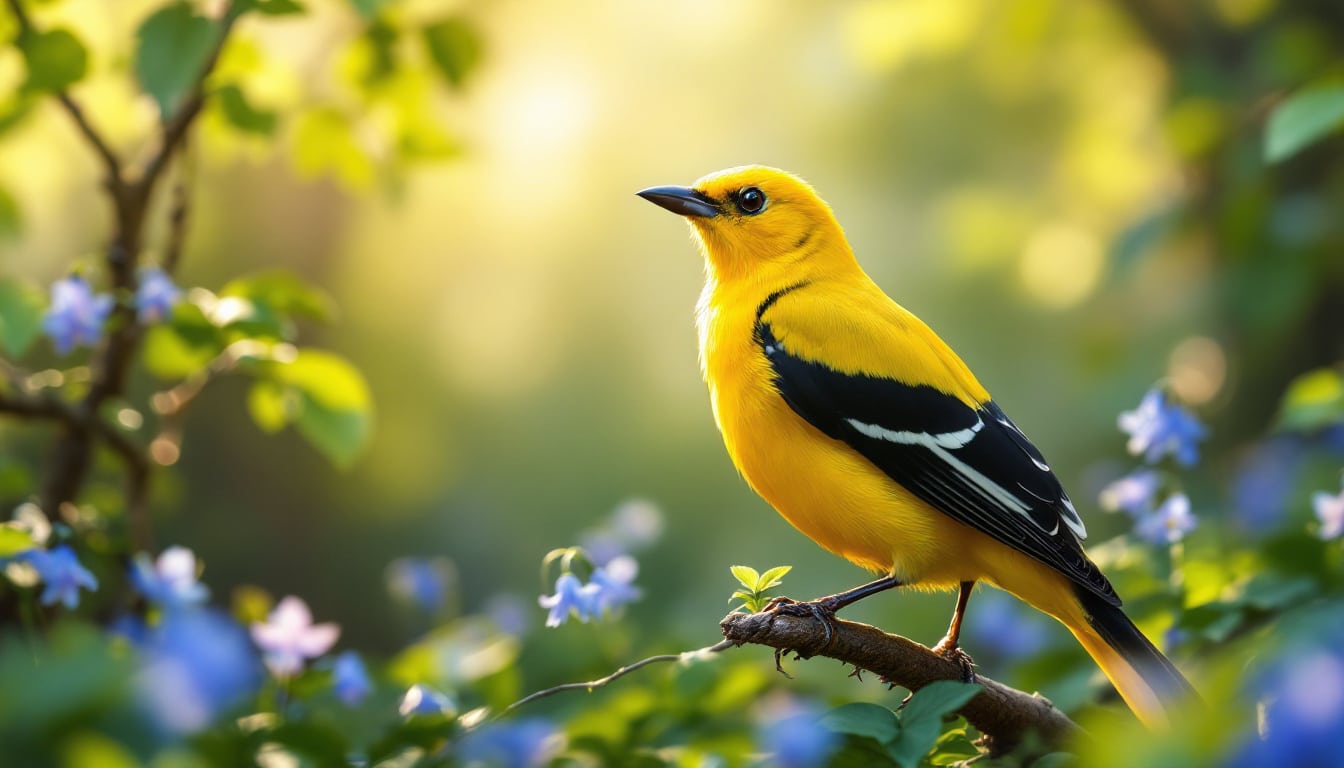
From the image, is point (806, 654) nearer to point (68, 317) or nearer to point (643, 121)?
point (68, 317)

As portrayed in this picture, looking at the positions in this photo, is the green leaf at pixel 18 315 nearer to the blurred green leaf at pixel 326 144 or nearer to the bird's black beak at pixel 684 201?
the blurred green leaf at pixel 326 144

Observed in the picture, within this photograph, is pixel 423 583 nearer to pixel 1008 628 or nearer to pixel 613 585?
pixel 613 585

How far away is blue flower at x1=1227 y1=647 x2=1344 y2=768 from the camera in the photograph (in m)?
1.02

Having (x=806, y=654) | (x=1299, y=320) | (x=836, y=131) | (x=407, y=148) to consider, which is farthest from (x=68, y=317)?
(x=836, y=131)

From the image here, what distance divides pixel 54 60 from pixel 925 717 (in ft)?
7.39

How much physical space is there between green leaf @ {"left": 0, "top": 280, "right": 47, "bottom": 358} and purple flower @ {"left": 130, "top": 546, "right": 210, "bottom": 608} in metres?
0.51

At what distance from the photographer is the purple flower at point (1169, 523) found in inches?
109

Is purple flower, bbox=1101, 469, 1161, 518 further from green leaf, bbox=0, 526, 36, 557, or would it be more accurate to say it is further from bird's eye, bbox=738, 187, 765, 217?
green leaf, bbox=0, 526, 36, 557

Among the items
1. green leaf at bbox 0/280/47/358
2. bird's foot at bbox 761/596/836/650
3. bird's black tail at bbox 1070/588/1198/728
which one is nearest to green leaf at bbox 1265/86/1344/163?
bird's black tail at bbox 1070/588/1198/728

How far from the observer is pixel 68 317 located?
109 inches

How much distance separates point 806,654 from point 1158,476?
1.28 metres

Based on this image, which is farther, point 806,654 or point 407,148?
point 407,148

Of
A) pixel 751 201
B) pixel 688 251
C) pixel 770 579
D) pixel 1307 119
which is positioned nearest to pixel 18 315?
pixel 770 579

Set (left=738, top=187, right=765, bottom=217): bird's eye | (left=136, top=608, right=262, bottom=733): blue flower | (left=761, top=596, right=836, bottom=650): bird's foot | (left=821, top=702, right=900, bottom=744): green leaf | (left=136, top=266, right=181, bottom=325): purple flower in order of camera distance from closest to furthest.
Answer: (left=136, top=608, right=262, bottom=733): blue flower
(left=821, top=702, right=900, bottom=744): green leaf
(left=761, top=596, right=836, bottom=650): bird's foot
(left=136, top=266, right=181, bottom=325): purple flower
(left=738, top=187, right=765, bottom=217): bird's eye
